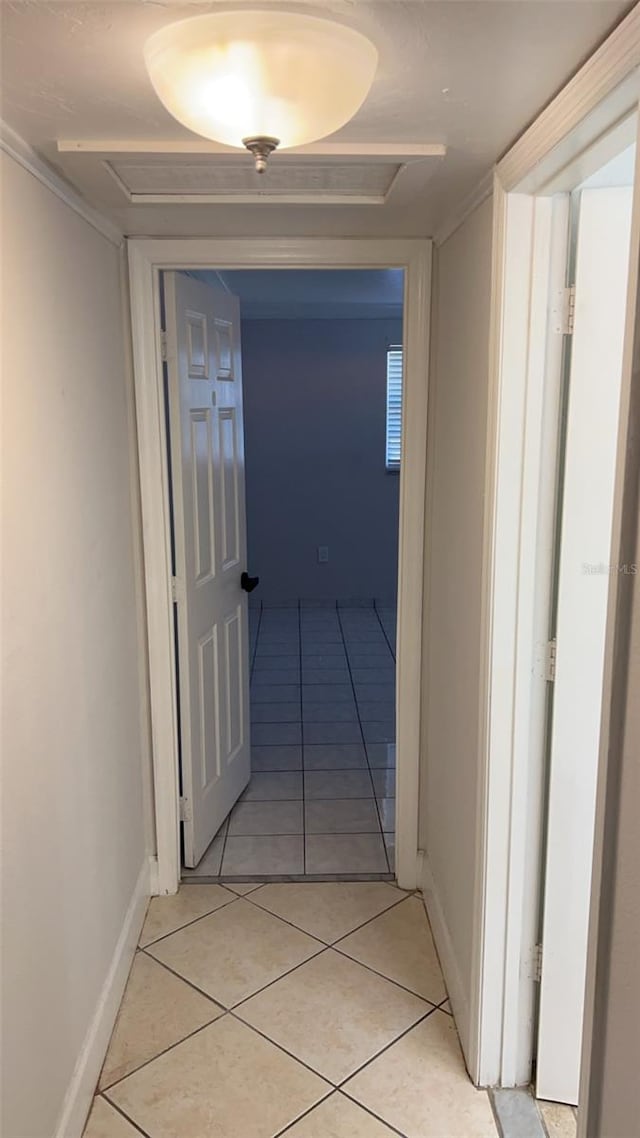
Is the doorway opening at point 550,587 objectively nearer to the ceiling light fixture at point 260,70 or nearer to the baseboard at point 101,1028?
the ceiling light fixture at point 260,70

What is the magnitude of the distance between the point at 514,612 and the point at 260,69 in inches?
45.7

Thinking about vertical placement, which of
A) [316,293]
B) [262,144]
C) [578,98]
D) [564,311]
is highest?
[316,293]

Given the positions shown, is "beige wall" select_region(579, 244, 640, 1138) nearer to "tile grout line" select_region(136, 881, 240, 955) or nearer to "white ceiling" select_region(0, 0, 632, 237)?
"white ceiling" select_region(0, 0, 632, 237)

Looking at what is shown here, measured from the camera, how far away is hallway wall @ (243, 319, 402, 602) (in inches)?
247

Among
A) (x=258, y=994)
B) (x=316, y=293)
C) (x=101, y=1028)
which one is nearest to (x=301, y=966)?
(x=258, y=994)

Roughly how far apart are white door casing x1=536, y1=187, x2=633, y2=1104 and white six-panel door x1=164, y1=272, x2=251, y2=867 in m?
1.31

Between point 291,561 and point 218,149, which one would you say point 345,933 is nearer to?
point 218,149

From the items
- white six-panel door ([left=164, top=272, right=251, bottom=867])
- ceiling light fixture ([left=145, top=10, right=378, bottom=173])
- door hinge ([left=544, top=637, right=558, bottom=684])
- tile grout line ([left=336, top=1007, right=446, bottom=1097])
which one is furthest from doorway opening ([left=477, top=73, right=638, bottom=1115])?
white six-panel door ([left=164, top=272, right=251, bottom=867])

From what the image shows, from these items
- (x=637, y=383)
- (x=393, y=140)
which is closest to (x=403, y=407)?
(x=393, y=140)

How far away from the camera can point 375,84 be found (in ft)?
4.12

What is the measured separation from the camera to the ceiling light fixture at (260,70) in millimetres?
972

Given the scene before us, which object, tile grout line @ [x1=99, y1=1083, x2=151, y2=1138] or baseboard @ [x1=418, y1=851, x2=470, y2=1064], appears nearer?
tile grout line @ [x1=99, y1=1083, x2=151, y2=1138]

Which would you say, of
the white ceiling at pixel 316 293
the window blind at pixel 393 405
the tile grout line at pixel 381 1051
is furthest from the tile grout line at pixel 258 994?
the window blind at pixel 393 405

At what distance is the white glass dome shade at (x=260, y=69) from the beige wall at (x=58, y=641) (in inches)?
21.5
